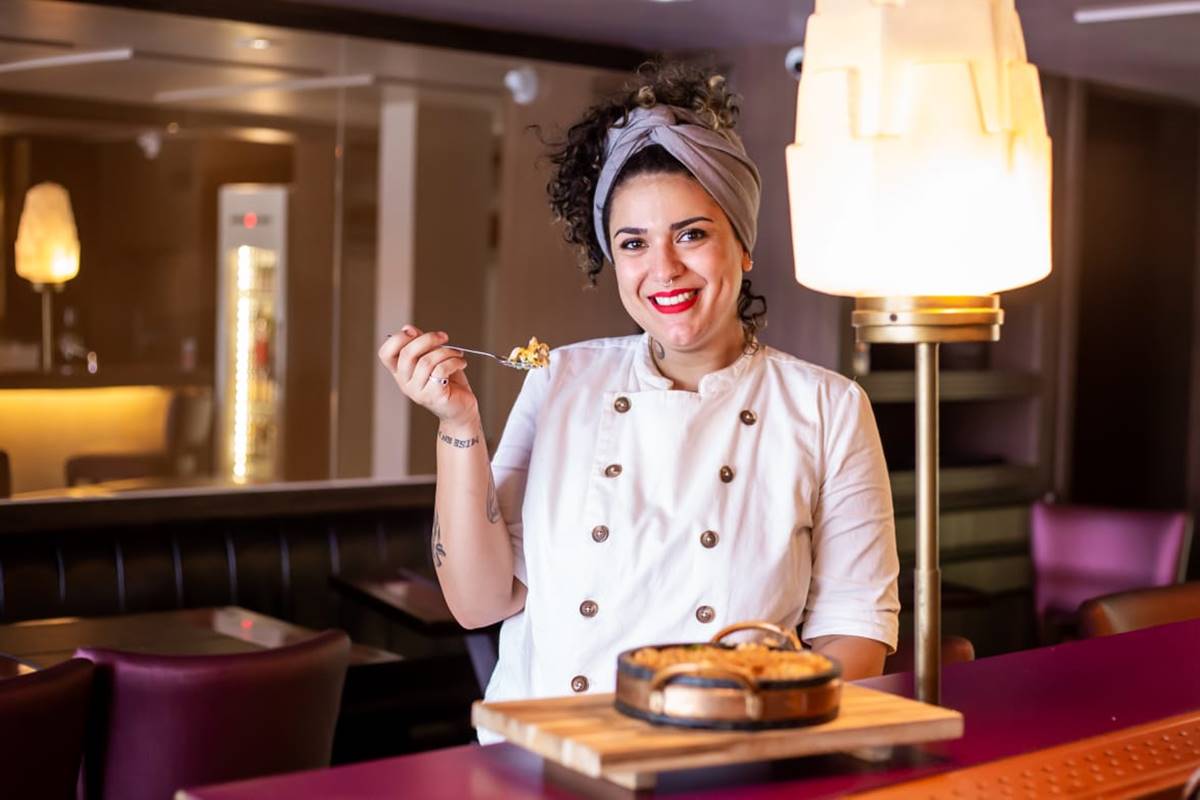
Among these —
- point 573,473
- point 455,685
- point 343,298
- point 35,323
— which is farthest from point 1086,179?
point 573,473

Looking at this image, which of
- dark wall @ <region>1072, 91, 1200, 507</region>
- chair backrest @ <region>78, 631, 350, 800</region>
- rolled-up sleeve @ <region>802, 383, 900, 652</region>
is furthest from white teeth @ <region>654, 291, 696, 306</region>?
dark wall @ <region>1072, 91, 1200, 507</region>

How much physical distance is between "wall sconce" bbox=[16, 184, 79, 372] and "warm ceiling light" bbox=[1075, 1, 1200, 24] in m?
3.08

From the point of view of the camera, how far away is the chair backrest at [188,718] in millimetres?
2564

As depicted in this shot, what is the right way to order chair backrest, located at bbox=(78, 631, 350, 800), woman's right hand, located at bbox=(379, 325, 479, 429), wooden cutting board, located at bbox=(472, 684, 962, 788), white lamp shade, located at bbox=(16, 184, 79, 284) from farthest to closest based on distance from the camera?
1. white lamp shade, located at bbox=(16, 184, 79, 284)
2. chair backrest, located at bbox=(78, 631, 350, 800)
3. woman's right hand, located at bbox=(379, 325, 479, 429)
4. wooden cutting board, located at bbox=(472, 684, 962, 788)

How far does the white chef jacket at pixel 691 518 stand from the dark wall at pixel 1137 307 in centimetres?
588

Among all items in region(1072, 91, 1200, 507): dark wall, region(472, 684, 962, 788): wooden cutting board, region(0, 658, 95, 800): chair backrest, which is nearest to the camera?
region(472, 684, 962, 788): wooden cutting board

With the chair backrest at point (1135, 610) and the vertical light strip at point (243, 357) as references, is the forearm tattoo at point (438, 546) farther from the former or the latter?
the vertical light strip at point (243, 357)

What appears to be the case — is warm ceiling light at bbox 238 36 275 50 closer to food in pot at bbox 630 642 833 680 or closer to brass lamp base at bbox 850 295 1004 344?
brass lamp base at bbox 850 295 1004 344

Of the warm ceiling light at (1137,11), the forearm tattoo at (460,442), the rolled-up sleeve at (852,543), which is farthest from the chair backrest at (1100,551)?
the forearm tattoo at (460,442)

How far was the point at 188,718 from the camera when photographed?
2580mm

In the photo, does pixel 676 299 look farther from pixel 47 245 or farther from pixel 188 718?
pixel 47 245

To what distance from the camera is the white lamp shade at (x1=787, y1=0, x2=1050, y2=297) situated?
1.30m

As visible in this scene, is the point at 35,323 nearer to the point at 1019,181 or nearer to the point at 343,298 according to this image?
the point at 343,298

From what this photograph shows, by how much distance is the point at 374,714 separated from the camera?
386cm
